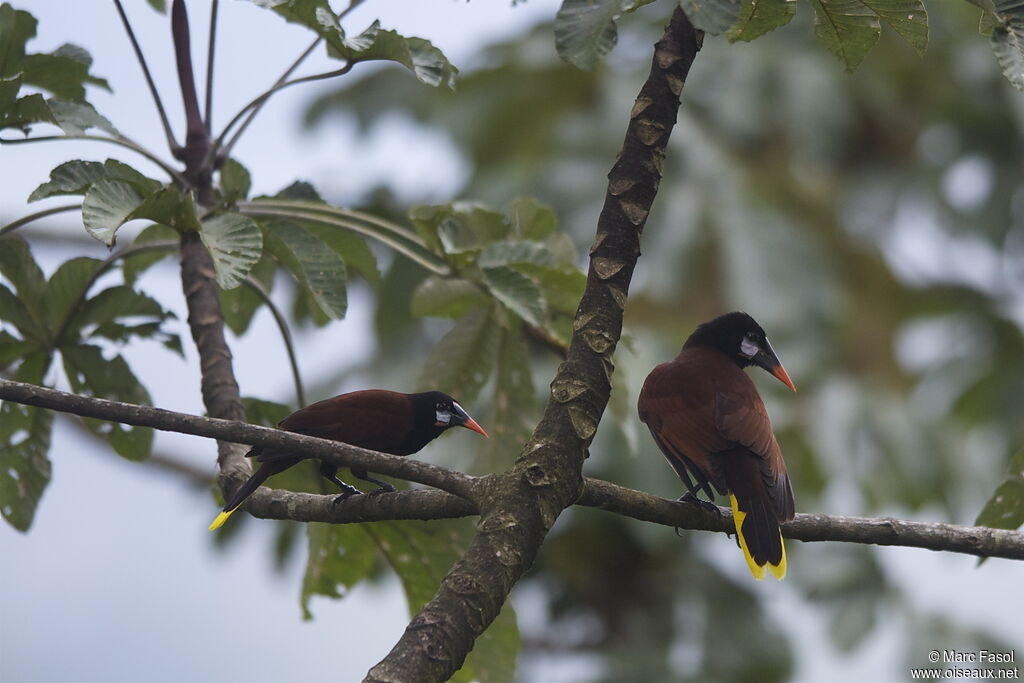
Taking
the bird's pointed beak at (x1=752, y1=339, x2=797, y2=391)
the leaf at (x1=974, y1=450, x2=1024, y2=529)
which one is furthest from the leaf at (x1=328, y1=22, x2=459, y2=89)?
the leaf at (x1=974, y1=450, x2=1024, y2=529)

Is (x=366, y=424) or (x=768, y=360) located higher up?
(x=768, y=360)

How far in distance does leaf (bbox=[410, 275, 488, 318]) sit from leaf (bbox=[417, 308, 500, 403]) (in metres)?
0.06

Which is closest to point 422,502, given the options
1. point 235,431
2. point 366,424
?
point 235,431

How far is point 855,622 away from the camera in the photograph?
27.8ft

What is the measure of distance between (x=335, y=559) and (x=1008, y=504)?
1.94 m

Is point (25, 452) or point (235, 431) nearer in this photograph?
point (235, 431)

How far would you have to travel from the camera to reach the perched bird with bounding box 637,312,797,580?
2.77 m

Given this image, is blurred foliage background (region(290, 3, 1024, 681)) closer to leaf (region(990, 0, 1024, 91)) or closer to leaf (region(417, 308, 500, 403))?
leaf (region(417, 308, 500, 403))

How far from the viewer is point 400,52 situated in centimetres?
270

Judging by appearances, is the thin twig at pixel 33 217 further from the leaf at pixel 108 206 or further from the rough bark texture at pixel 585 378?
the rough bark texture at pixel 585 378

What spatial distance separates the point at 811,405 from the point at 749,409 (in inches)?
241

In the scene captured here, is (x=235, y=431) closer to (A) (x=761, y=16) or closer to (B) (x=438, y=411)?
(B) (x=438, y=411)

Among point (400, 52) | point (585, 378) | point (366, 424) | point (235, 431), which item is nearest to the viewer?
point (235, 431)

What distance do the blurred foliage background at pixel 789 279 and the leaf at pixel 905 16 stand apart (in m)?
A: 4.86
